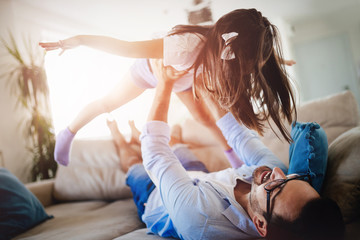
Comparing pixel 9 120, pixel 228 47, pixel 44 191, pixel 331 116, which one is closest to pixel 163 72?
pixel 228 47

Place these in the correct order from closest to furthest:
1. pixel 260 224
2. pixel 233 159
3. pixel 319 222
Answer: pixel 319 222 → pixel 260 224 → pixel 233 159

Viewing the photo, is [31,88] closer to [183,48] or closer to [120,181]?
[120,181]

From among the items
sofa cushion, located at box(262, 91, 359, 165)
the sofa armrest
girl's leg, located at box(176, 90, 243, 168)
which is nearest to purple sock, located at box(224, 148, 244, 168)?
girl's leg, located at box(176, 90, 243, 168)

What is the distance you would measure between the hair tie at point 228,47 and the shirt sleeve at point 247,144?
24 cm

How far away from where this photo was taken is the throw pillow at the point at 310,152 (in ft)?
2.44

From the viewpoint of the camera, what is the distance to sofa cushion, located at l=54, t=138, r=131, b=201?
1.58 metres

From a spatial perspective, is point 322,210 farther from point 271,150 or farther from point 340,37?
point 340,37

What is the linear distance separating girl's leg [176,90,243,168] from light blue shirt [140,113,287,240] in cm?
7

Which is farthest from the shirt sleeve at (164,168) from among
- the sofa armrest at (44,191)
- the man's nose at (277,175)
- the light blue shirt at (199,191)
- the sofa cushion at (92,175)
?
the sofa armrest at (44,191)

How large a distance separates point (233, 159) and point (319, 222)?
473 mm

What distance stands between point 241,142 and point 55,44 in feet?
2.12

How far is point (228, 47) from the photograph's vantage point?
71 cm

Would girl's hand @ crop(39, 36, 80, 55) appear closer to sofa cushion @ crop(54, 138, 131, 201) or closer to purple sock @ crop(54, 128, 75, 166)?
purple sock @ crop(54, 128, 75, 166)

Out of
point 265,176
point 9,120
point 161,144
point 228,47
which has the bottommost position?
point 265,176
